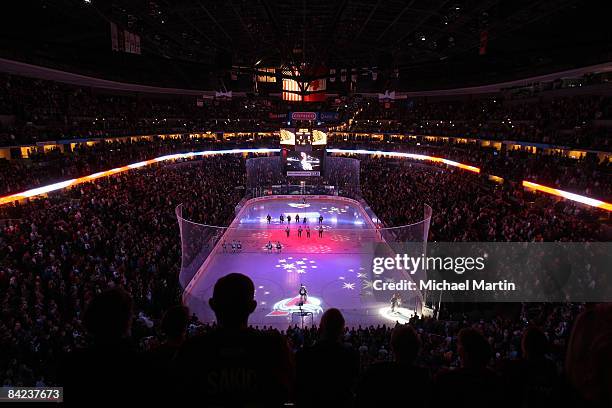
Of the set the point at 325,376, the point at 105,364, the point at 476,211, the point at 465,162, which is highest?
the point at 105,364

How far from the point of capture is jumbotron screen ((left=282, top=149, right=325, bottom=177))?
133 feet

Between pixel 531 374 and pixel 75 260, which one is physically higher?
pixel 531 374

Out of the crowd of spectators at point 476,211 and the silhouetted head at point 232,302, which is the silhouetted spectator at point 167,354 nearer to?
the silhouetted head at point 232,302

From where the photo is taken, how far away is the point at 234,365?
7.12 feet

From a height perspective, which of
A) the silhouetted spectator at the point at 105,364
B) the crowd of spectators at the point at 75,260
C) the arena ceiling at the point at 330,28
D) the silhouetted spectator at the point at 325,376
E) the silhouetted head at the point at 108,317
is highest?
the arena ceiling at the point at 330,28

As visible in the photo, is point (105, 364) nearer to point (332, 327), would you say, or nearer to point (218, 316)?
point (218, 316)

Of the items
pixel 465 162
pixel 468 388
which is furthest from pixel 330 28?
pixel 468 388

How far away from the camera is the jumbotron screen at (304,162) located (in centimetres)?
4066

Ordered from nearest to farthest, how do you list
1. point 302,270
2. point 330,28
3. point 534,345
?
1. point 534,345
2. point 302,270
3. point 330,28

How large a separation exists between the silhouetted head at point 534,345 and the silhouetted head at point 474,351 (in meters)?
0.58

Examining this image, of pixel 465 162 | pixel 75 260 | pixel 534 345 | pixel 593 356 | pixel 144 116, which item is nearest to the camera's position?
pixel 593 356

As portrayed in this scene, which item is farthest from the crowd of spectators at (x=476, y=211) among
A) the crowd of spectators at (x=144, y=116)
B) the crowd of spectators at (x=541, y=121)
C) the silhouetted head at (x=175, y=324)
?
the silhouetted head at (x=175, y=324)

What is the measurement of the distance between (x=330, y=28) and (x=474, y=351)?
115ft

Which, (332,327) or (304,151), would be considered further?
(304,151)
